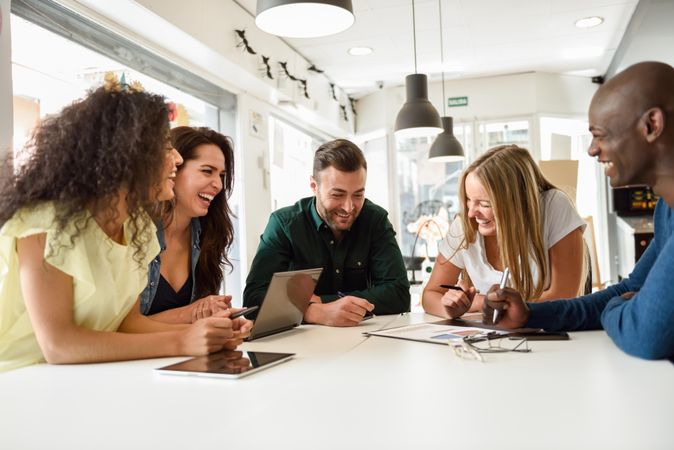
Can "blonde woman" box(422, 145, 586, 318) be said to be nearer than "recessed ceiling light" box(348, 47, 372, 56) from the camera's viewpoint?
Yes

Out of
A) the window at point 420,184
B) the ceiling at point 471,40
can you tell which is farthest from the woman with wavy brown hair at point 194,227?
the window at point 420,184

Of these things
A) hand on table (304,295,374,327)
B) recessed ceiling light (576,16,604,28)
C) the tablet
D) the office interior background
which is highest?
recessed ceiling light (576,16,604,28)

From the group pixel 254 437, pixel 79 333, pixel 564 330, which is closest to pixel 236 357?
pixel 79 333

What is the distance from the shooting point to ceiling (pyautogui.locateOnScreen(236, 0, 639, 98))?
4.62m

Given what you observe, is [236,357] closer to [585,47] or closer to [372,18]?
[372,18]

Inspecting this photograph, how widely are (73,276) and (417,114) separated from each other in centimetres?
251

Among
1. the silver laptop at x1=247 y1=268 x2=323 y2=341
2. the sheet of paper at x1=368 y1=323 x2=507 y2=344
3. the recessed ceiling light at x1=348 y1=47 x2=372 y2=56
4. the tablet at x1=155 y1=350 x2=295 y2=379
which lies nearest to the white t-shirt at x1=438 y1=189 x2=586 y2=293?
the sheet of paper at x1=368 y1=323 x2=507 y2=344

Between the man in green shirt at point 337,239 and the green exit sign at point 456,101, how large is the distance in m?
4.80

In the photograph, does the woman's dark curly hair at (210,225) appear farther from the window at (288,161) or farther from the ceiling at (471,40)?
the window at (288,161)

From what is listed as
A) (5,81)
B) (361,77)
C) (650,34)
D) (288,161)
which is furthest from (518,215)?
(361,77)

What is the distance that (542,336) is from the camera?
→ 4.85 ft

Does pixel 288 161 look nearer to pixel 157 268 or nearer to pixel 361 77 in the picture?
pixel 361 77

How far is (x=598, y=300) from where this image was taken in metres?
1.61

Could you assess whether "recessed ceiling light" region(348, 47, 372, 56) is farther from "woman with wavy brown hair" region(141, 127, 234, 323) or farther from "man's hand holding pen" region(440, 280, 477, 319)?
"man's hand holding pen" region(440, 280, 477, 319)
